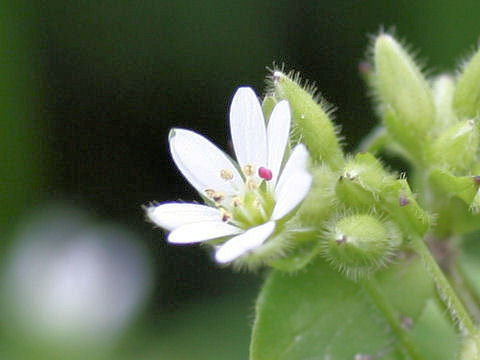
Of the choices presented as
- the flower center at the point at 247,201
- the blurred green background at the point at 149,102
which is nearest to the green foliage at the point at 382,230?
the flower center at the point at 247,201

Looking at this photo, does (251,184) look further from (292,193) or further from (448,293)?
(448,293)

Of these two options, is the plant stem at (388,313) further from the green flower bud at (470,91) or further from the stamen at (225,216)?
the green flower bud at (470,91)

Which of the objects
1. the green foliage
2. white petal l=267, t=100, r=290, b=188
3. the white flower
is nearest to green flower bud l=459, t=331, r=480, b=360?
the green foliage

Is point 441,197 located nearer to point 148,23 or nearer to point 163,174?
point 163,174

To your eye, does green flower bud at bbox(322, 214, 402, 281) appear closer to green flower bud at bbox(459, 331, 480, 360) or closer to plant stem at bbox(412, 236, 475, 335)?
plant stem at bbox(412, 236, 475, 335)

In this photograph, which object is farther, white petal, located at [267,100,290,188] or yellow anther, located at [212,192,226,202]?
yellow anther, located at [212,192,226,202]

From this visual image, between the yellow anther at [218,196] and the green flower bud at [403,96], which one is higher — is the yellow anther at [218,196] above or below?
below
